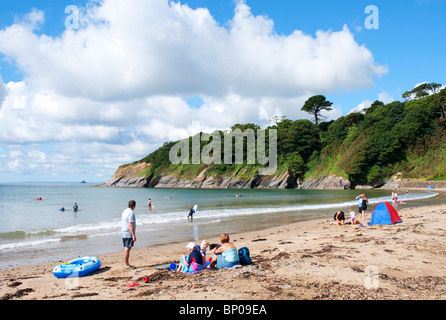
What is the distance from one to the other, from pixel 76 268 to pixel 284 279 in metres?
5.85

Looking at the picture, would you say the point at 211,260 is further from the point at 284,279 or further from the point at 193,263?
the point at 284,279

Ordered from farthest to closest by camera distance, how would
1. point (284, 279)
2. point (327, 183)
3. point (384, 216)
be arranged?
point (327, 183), point (384, 216), point (284, 279)

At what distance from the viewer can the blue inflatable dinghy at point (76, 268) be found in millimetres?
8141

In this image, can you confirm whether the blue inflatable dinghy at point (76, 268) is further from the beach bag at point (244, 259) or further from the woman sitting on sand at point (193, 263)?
the beach bag at point (244, 259)

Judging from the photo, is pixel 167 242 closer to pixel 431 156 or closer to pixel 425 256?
pixel 425 256

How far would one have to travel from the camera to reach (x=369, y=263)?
319 inches

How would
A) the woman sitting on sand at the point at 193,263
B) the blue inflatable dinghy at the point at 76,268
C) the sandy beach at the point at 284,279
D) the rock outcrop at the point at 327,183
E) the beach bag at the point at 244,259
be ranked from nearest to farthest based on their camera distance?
the sandy beach at the point at 284,279, the woman sitting on sand at the point at 193,263, the blue inflatable dinghy at the point at 76,268, the beach bag at the point at 244,259, the rock outcrop at the point at 327,183

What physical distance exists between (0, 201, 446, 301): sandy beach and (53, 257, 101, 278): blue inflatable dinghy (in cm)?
23

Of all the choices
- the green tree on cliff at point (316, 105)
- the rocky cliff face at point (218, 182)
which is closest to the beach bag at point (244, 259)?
the rocky cliff face at point (218, 182)

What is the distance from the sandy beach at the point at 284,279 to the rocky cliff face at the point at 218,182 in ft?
237

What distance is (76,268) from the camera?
27.1ft

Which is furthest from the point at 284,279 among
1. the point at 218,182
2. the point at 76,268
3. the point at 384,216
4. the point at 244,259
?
the point at 218,182

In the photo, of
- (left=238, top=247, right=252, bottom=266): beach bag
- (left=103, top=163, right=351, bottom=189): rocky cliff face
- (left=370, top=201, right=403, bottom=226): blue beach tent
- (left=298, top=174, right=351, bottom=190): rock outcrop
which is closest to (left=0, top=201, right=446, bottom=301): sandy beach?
(left=238, top=247, right=252, bottom=266): beach bag
